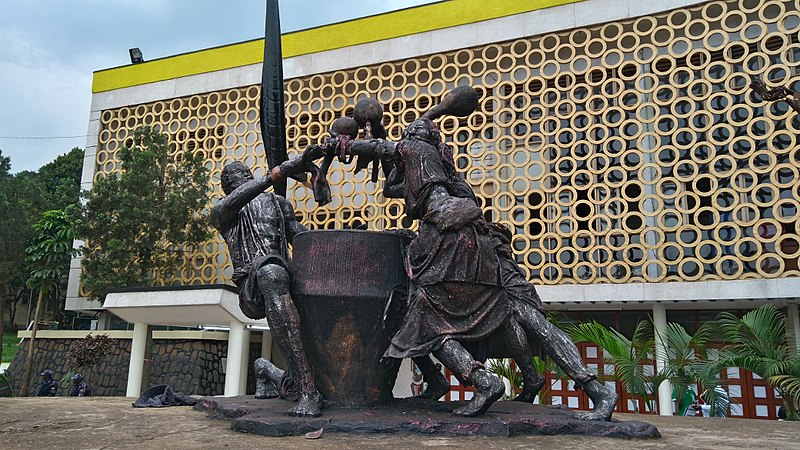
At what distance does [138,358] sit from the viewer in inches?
583

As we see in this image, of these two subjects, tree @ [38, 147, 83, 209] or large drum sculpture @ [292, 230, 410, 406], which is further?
tree @ [38, 147, 83, 209]

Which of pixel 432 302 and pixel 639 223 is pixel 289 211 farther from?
pixel 639 223

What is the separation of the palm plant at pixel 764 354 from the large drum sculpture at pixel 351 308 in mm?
5988

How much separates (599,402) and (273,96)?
4.13 meters

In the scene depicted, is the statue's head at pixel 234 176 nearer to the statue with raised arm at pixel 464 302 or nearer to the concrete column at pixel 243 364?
the statue with raised arm at pixel 464 302

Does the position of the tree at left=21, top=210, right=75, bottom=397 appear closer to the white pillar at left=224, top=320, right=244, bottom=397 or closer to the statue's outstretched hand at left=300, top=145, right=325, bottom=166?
the white pillar at left=224, top=320, right=244, bottom=397

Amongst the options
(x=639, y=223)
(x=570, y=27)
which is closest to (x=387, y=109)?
(x=570, y=27)

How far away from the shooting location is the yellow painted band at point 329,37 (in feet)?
53.7

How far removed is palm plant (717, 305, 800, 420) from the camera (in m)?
8.04

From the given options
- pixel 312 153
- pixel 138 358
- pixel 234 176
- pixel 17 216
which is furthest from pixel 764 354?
pixel 17 216

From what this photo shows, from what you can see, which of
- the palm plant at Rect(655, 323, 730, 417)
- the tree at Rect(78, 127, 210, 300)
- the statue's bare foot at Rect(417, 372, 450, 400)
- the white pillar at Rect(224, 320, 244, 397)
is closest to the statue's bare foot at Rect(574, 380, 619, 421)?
the statue's bare foot at Rect(417, 372, 450, 400)

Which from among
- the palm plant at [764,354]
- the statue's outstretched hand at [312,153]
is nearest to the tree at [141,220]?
the palm plant at [764,354]

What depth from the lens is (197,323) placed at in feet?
48.6

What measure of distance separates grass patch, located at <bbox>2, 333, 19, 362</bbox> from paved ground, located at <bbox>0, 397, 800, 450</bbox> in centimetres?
3163
